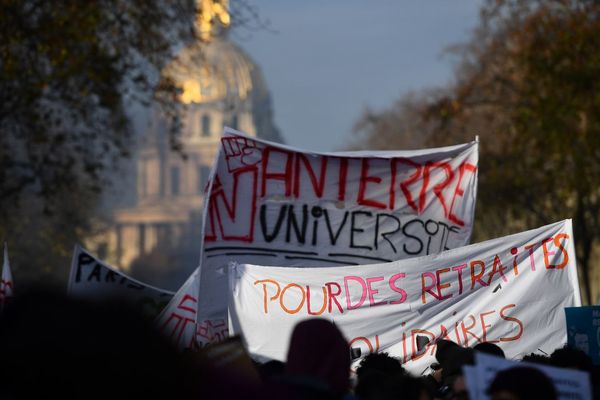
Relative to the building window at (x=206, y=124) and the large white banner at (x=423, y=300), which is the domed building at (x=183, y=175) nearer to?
the building window at (x=206, y=124)

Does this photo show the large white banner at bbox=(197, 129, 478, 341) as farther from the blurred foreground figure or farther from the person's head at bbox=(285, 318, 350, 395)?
the blurred foreground figure

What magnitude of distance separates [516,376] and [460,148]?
623 centimetres

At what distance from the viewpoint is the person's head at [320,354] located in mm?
3596

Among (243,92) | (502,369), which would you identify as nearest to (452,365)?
(502,369)

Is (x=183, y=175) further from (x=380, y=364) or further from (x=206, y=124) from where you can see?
(x=380, y=364)

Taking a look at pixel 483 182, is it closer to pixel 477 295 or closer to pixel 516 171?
pixel 516 171

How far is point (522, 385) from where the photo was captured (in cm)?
378

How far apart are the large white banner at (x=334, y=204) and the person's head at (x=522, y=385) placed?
18.1 ft

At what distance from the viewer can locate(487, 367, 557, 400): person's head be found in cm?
378

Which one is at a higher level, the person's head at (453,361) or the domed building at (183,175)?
the domed building at (183,175)

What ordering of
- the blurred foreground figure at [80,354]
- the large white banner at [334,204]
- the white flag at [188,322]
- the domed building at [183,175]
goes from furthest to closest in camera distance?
the domed building at [183,175] → the large white banner at [334,204] → the white flag at [188,322] → the blurred foreground figure at [80,354]

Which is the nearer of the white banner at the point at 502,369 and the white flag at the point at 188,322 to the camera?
the white banner at the point at 502,369

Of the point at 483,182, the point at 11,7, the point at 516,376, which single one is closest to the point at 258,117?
the point at 483,182

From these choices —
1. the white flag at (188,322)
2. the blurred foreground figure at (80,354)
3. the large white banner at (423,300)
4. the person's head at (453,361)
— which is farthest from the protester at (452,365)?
the blurred foreground figure at (80,354)
